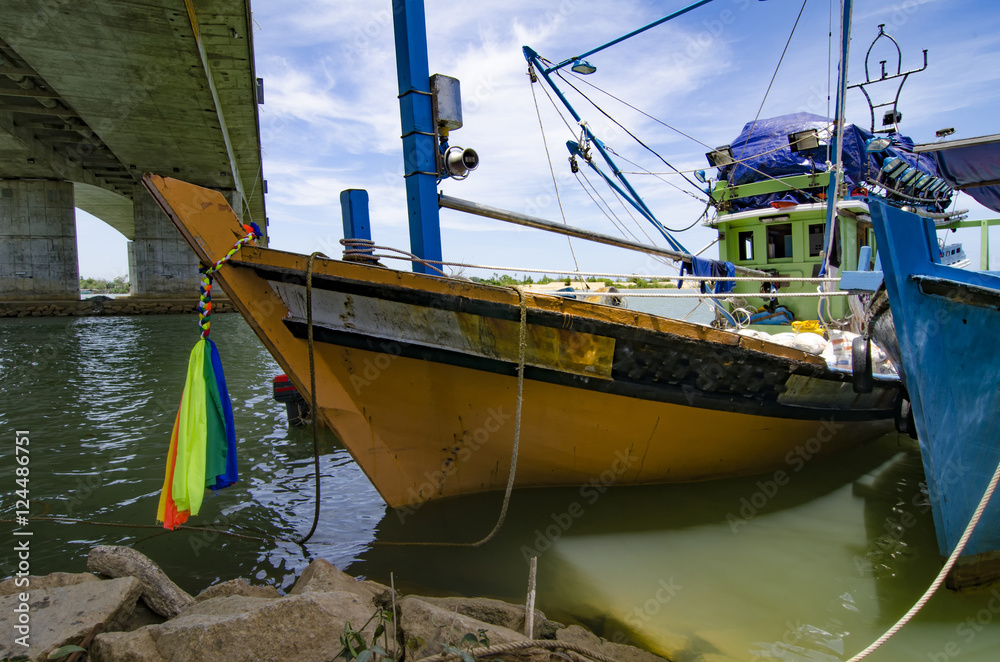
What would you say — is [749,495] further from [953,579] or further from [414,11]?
[414,11]

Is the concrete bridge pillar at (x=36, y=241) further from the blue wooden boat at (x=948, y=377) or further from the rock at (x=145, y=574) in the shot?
the blue wooden boat at (x=948, y=377)

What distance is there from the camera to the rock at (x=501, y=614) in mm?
2422

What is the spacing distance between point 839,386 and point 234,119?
1883 cm

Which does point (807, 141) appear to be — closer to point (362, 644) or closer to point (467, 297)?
point (467, 297)

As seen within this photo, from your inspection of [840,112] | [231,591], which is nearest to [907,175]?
[840,112]

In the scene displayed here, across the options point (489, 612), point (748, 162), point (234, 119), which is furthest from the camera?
point (234, 119)

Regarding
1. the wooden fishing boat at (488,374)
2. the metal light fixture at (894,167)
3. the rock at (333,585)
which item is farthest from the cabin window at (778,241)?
the rock at (333,585)

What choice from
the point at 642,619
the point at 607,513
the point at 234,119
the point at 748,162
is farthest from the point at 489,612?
the point at 234,119

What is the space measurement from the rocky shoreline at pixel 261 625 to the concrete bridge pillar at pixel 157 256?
26736 millimetres

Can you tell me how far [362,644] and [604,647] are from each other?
1.08 meters

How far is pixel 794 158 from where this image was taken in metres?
7.73

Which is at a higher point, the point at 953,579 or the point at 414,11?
the point at 414,11

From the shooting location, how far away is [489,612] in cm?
246

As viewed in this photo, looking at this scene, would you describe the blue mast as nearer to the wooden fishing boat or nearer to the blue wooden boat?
the wooden fishing boat
